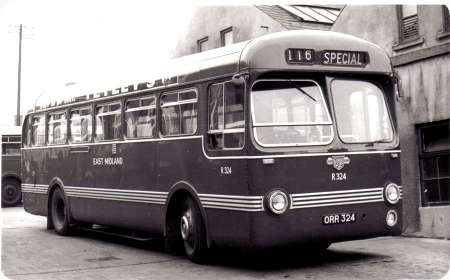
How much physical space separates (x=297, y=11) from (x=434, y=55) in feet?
Result: 27.1

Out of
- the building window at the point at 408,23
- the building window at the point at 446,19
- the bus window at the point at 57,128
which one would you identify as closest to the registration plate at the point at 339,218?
the building window at the point at 446,19

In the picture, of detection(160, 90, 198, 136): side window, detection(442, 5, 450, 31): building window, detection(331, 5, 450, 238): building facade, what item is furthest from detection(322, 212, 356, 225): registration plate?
detection(442, 5, 450, 31): building window

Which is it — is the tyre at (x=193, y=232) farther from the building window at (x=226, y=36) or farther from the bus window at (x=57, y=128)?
the building window at (x=226, y=36)

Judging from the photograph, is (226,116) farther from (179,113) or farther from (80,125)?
(80,125)

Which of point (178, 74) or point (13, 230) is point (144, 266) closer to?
point (178, 74)

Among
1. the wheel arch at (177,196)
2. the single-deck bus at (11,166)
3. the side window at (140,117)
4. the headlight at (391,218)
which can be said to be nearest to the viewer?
the headlight at (391,218)

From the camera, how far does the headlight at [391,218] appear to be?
8.59 metres

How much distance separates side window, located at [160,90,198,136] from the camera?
29.8 feet

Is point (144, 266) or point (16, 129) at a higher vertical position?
point (16, 129)

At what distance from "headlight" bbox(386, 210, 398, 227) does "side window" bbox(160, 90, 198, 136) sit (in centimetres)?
280

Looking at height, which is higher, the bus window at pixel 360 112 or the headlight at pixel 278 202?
the bus window at pixel 360 112

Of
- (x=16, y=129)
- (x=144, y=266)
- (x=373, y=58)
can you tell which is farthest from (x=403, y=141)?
(x=16, y=129)

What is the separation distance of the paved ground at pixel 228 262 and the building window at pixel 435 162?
0.88 metres

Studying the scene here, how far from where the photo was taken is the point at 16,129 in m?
26.1
